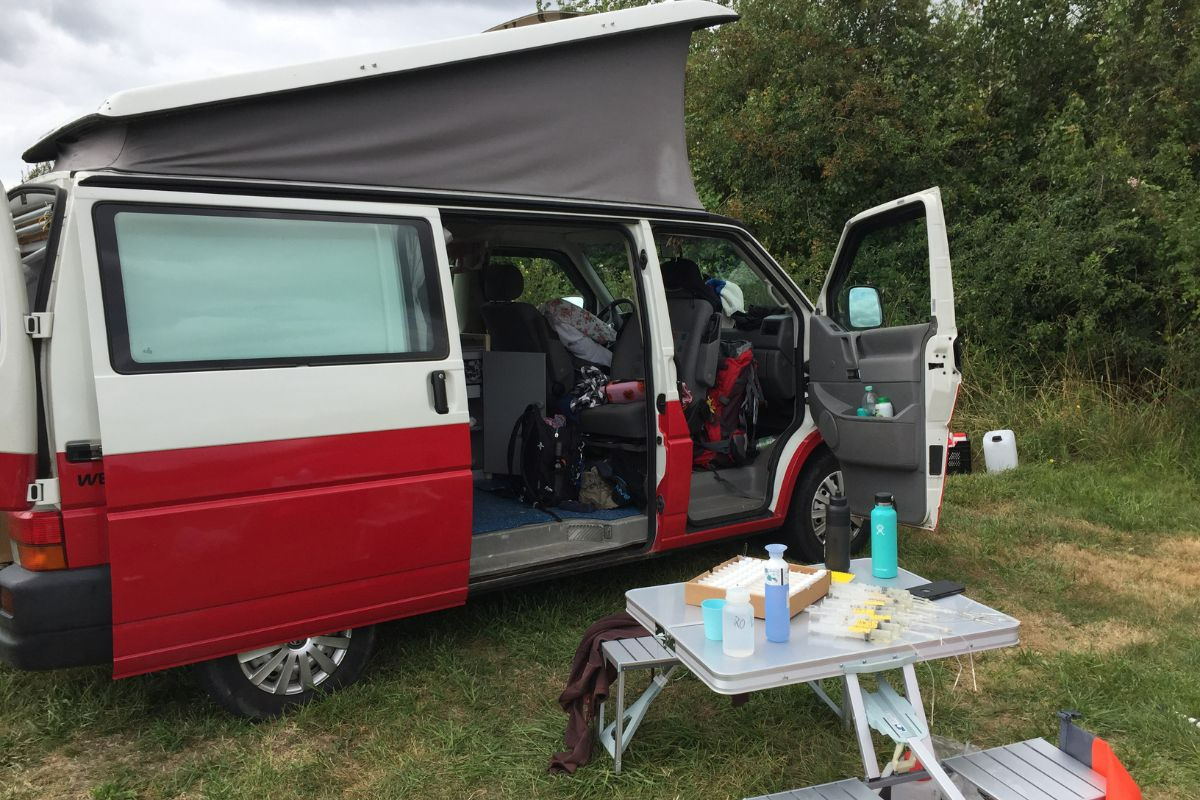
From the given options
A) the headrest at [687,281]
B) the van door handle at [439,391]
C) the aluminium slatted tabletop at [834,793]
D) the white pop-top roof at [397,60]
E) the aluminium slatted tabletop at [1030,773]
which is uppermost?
the white pop-top roof at [397,60]

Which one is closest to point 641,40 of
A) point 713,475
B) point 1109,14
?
point 713,475

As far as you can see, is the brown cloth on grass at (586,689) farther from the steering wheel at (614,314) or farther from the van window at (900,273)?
the van window at (900,273)

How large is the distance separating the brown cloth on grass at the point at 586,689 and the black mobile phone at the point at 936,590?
3.13 ft

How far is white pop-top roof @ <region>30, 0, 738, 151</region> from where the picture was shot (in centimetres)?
290

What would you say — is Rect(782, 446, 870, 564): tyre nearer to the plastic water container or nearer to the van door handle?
the van door handle

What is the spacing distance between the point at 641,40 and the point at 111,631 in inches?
126

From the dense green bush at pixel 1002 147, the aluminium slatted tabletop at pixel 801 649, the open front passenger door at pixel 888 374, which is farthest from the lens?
the dense green bush at pixel 1002 147

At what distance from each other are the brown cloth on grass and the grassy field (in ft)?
0.20

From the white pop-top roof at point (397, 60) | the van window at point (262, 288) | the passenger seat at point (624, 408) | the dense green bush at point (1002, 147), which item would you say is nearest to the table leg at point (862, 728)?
the van window at point (262, 288)

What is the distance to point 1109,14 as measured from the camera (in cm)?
829

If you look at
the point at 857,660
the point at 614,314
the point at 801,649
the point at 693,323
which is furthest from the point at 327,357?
the point at 614,314

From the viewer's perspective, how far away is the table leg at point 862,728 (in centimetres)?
240

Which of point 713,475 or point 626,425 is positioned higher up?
point 626,425

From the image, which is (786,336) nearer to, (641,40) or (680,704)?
(641,40)
